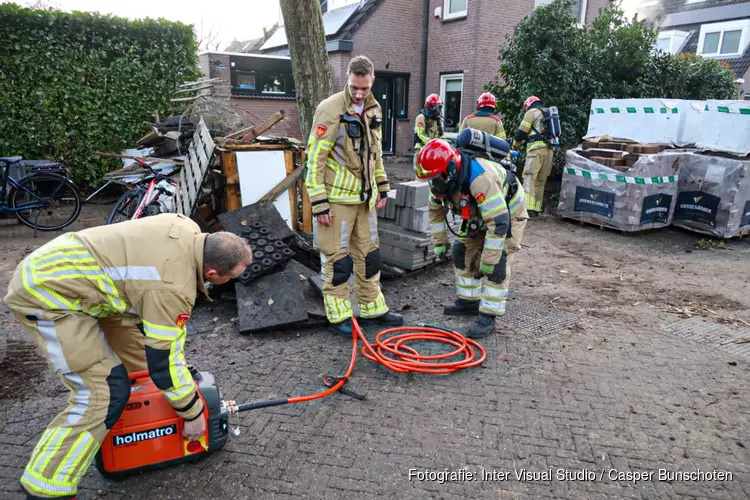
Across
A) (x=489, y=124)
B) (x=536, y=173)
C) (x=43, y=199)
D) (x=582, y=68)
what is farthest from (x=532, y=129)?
(x=43, y=199)

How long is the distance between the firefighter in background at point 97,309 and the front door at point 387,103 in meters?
15.0

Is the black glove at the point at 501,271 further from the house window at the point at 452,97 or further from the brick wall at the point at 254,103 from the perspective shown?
the house window at the point at 452,97

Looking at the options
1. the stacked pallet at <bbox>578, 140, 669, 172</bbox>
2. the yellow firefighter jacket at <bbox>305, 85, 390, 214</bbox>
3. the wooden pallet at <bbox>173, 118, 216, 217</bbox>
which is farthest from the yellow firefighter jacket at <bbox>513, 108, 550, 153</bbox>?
the wooden pallet at <bbox>173, 118, 216, 217</bbox>

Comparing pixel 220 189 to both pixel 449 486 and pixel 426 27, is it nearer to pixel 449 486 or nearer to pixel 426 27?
pixel 449 486

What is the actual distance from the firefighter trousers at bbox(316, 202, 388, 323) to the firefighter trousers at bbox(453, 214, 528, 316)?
85 centimetres

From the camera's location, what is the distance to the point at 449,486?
8.96 feet

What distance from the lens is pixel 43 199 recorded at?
7852 mm

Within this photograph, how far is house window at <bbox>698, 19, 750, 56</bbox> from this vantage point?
73.2ft

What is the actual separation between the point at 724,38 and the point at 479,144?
85.4ft

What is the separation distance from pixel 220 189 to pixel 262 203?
1.28m

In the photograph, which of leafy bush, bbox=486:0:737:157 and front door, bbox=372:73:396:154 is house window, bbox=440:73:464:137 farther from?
leafy bush, bbox=486:0:737:157

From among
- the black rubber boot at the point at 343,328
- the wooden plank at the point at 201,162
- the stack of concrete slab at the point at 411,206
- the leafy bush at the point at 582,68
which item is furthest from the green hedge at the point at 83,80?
the black rubber boot at the point at 343,328

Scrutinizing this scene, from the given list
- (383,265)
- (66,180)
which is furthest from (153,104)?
(383,265)

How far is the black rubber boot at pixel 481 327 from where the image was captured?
4.47m
